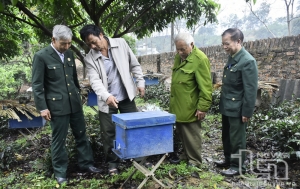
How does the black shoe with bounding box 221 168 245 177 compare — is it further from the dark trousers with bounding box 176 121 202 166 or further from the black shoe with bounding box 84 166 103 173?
the black shoe with bounding box 84 166 103 173

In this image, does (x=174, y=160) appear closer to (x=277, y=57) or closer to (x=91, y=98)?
(x=91, y=98)

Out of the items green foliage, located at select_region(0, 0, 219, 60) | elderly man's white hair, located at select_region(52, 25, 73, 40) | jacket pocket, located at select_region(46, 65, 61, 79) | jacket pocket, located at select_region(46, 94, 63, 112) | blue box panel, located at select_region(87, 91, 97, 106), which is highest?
green foliage, located at select_region(0, 0, 219, 60)

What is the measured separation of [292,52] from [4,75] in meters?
10.6

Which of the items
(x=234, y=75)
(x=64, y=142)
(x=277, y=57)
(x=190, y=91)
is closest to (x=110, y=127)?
(x=64, y=142)

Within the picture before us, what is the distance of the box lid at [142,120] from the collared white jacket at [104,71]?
0.50 m

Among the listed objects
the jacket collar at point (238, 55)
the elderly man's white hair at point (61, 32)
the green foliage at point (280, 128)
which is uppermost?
the elderly man's white hair at point (61, 32)

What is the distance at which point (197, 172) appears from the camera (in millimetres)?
3281

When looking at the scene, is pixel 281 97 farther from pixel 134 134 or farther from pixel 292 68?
pixel 134 134

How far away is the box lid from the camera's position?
2449 mm

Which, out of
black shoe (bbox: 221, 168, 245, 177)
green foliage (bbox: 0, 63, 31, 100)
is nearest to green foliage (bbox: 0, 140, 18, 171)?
black shoe (bbox: 221, 168, 245, 177)

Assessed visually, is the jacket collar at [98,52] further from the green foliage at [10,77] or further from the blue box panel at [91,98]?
the green foliage at [10,77]

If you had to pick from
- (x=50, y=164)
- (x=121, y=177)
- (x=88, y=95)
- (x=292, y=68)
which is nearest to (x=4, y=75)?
(x=88, y=95)

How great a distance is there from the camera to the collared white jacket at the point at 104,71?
10.1 feet

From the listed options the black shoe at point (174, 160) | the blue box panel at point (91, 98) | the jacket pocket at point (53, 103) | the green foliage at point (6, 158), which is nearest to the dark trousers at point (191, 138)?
the black shoe at point (174, 160)
